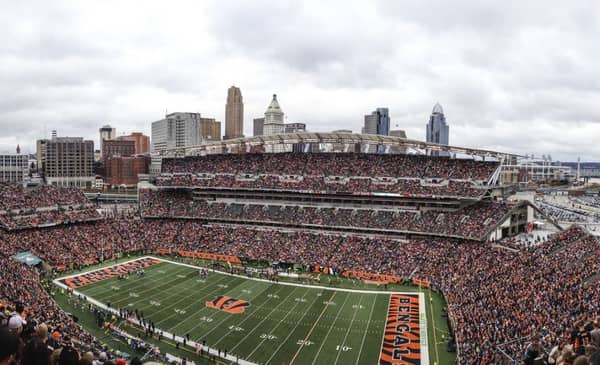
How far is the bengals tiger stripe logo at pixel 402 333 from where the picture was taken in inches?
1017

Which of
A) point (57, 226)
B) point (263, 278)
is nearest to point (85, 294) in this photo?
point (263, 278)

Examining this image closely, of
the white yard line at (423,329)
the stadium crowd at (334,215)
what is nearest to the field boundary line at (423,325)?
the white yard line at (423,329)

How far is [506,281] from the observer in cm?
3033

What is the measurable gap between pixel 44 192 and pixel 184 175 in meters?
19.9

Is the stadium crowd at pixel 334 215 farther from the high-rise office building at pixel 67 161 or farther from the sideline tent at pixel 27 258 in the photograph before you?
the high-rise office building at pixel 67 161

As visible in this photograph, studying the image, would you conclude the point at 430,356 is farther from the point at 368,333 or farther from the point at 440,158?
the point at 440,158

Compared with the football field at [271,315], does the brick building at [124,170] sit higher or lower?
higher

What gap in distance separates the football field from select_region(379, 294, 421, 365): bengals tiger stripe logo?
2.5 inches

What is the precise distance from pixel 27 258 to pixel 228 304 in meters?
23.5

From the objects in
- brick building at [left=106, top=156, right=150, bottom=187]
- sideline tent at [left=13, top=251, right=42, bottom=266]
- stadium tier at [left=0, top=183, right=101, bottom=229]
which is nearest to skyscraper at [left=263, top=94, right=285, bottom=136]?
brick building at [left=106, top=156, right=150, bottom=187]

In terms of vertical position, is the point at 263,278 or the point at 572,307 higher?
the point at 572,307

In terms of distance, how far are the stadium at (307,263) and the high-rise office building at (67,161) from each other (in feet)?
Result: 373

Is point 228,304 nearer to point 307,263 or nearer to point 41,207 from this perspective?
point 307,263

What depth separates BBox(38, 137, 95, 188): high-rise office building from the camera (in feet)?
530
